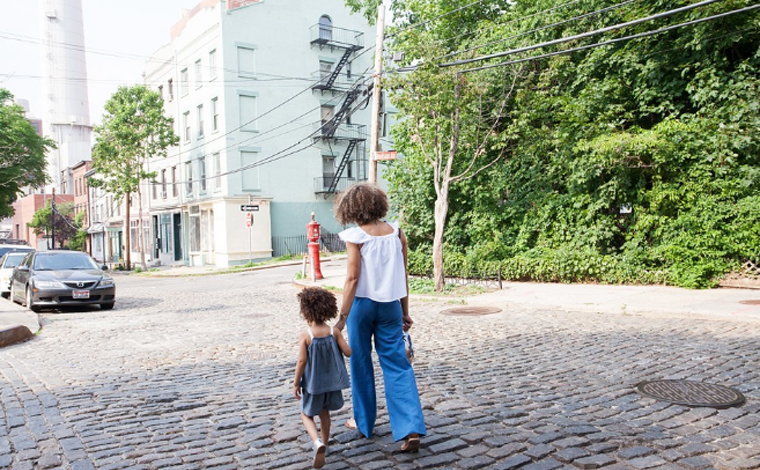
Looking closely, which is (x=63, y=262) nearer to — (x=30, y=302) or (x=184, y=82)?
(x=30, y=302)

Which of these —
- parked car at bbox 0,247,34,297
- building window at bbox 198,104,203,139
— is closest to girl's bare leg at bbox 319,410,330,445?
parked car at bbox 0,247,34,297

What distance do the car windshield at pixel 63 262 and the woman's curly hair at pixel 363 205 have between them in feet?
38.5

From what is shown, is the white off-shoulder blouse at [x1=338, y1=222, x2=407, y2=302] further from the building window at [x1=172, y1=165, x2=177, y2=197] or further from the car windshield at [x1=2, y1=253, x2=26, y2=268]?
the building window at [x1=172, y1=165, x2=177, y2=197]

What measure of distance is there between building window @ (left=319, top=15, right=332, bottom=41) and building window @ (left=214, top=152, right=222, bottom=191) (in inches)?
Answer: 384

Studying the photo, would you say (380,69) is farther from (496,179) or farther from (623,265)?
(623,265)

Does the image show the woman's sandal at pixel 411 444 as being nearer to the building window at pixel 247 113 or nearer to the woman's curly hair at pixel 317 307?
the woman's curly hair at pixel 317 307

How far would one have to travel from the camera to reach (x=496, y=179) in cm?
1639

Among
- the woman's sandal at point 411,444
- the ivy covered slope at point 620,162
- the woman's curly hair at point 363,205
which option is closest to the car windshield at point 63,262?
the ivy covered slope at point 620,162

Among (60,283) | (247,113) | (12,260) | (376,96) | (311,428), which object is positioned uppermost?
(247,113)

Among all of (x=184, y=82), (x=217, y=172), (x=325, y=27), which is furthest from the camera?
(x=184, y=82)

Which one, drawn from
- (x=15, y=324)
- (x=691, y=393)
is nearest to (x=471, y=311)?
(x=691, y=393)

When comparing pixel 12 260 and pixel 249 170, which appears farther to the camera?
pixel 249 170

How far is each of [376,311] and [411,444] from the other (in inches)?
35.2

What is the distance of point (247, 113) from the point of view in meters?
31.8
